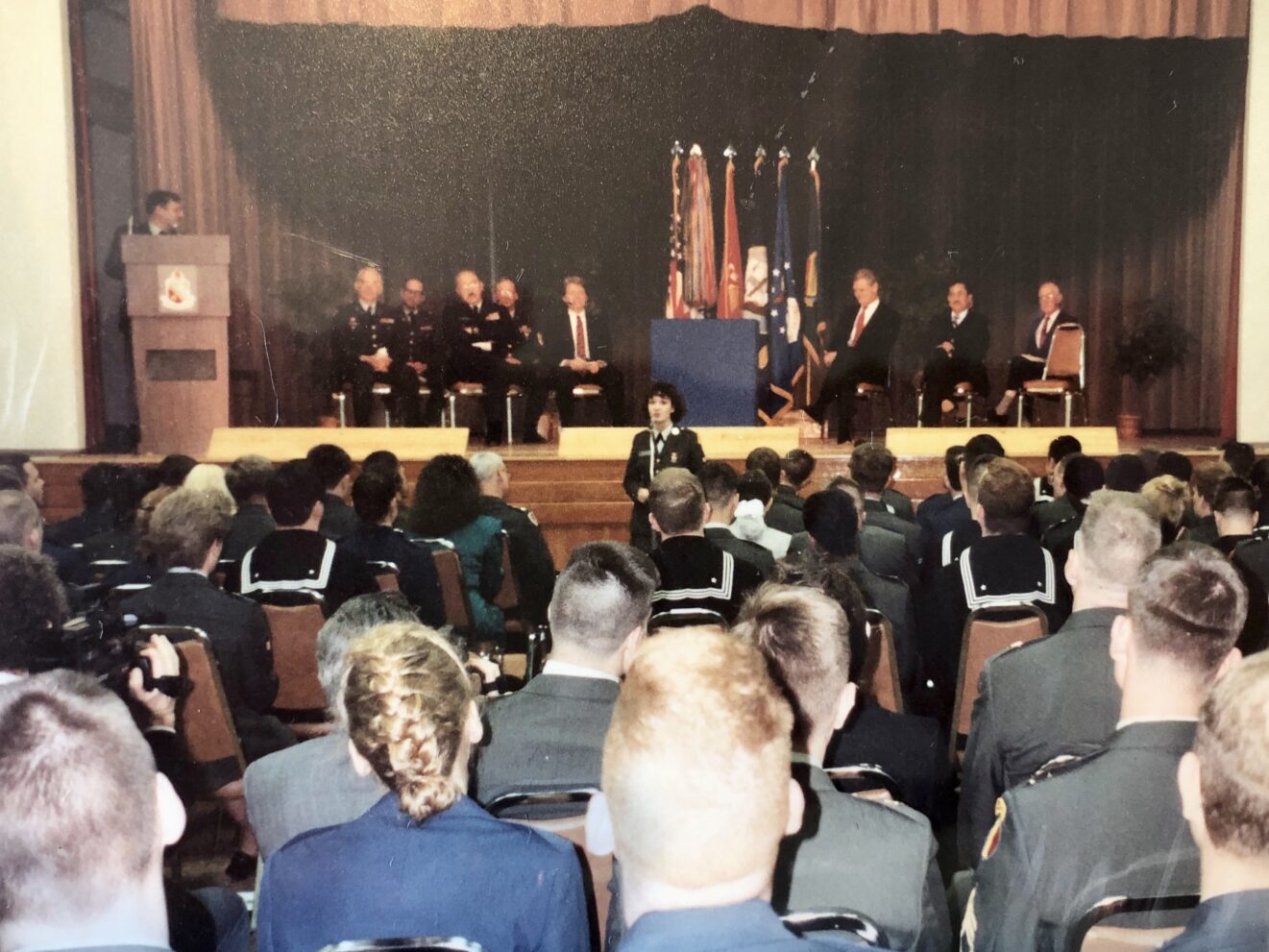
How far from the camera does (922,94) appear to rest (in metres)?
11.1

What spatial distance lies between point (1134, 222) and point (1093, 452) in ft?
11.2

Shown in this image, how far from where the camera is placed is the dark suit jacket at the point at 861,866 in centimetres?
155

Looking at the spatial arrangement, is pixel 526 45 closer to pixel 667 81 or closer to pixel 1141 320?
pixel 667 81

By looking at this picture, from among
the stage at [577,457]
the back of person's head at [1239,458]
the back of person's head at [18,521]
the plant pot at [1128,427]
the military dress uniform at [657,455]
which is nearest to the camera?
the back of person's head at [18,521]

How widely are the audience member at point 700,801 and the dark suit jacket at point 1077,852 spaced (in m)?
0.65

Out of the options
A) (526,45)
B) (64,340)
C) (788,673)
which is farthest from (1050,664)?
(526,45)

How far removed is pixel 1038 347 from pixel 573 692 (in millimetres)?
8286

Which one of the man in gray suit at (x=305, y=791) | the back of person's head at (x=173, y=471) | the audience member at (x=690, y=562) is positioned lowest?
the man in gray suit at (x=305, y=791)

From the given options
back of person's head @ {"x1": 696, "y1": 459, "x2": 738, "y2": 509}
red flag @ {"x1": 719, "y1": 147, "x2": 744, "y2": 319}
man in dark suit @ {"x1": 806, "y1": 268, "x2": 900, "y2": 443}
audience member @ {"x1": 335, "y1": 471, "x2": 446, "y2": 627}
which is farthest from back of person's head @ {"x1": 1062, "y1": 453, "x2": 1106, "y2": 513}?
red flag @ {"x1": 719, "y1": 147, "x2": 744, "y2": 319}

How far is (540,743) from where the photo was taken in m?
2.12

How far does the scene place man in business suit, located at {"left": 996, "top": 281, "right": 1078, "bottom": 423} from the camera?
9594 millimetres

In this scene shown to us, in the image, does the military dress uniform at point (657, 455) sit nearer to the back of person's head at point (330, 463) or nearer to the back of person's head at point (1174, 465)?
the back of person's head at point (330, 463)

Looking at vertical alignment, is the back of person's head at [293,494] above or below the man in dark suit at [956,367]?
below

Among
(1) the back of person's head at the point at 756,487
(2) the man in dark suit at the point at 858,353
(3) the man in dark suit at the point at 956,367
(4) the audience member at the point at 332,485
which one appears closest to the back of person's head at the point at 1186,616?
(1) the back of person's head at the point at 756,487
